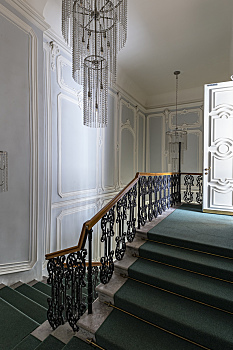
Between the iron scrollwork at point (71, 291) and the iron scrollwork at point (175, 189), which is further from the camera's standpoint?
the iron scrollwork at point (175, 189)

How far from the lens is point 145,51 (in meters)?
5.20

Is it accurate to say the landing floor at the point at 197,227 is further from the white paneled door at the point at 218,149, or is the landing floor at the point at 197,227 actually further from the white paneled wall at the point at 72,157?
the white paneled wall at the point at 72,157

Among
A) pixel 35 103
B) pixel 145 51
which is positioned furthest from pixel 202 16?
pixel 35 103

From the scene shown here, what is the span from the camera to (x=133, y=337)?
189 centimetres

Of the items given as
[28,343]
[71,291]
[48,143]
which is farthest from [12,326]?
[48,143]

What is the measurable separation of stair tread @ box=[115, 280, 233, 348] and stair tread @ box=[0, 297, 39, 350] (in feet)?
3.10

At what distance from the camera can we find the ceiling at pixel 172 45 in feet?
12.6

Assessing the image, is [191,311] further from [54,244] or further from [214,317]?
[54,244]

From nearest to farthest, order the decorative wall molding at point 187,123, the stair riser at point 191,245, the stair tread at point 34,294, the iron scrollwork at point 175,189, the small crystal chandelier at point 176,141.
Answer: the stair riser at point 191,245, the stair tread at point 34,294, the iron scrollwork at point 175,189, the small crystal chandelier at point 176,141, the decorative wall molding at point 187,123

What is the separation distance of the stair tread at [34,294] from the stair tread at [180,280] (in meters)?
1.24

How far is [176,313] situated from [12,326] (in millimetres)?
1639

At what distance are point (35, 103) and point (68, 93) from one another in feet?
3.71

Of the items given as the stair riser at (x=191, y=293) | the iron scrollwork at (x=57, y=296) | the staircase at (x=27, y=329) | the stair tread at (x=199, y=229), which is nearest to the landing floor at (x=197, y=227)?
the stair tread at (x=199, y=229)

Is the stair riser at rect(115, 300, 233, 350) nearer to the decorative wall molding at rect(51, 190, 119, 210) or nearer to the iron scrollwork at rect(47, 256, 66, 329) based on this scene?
the iron scrollwork at rect(47, 256, 66, 329)
